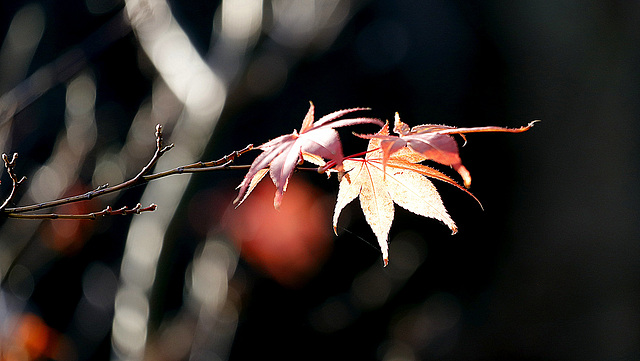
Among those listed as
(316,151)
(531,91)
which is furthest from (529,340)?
(316,151)

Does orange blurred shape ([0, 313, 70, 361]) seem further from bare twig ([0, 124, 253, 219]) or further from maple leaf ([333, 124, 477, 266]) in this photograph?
maple leaf ([333, 124, 477, 266])

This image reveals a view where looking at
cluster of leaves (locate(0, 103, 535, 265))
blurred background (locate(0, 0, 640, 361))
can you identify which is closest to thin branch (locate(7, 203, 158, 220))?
cluster of leaves (locate(0, 103, 535, 265))

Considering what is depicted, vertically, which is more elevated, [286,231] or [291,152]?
[291,152]

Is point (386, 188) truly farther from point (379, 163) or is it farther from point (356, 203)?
point (356, 203)

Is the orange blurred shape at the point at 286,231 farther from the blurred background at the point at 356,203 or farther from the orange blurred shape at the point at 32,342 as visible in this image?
the orange blurred shape at the point at 32,342

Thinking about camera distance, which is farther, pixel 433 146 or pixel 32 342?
pixel 32 342

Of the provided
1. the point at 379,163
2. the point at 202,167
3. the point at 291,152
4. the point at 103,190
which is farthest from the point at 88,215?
the point at 379,163

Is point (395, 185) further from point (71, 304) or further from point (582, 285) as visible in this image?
point (71, 304)
